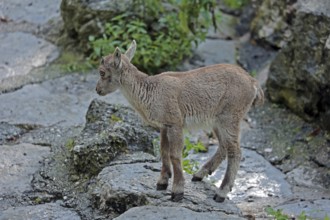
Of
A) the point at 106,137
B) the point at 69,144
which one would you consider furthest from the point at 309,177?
the point at 69,144

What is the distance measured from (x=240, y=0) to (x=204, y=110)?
577 centimetres

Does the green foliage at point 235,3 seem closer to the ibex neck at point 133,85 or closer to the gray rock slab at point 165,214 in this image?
the ibex neck at point 133,85

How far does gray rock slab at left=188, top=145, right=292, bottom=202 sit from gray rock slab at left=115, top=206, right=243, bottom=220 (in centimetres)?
155

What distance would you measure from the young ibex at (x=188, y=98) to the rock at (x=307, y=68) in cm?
223

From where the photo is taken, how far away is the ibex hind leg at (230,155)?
6895 mm

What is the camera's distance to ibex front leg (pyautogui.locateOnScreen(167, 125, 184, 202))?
6.62 m

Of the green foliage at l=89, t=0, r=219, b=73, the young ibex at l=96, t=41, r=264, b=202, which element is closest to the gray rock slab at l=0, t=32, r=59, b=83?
the green foliage at l=89, t=0, r=219, b=73

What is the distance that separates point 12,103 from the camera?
8.98m

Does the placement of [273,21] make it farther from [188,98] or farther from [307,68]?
[188,98]

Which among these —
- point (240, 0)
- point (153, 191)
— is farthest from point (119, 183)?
point (240, 0)

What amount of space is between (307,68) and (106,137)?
3.25 metres

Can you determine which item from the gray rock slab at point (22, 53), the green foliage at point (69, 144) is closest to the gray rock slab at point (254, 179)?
the green foliage at point (69, 144)

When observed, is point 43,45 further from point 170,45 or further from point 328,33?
point 328,33

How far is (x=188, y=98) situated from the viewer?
22.5 ft
